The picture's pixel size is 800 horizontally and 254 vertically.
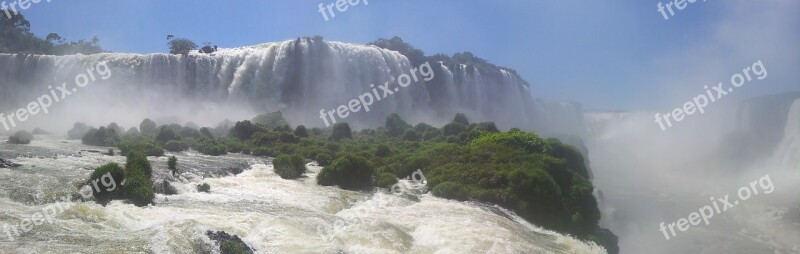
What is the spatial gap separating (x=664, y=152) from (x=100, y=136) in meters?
74.1

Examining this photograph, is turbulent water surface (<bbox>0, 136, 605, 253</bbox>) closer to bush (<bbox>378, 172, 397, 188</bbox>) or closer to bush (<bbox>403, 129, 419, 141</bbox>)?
bush (<bbox>378, 172, 397, 188</bbox>)

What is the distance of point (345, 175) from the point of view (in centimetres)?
2264

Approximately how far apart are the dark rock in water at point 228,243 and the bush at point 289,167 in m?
12.1

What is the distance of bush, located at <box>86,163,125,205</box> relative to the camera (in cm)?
1495

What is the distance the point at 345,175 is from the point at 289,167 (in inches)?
112

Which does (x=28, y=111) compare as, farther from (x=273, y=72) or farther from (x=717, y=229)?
(x=717, y=229)

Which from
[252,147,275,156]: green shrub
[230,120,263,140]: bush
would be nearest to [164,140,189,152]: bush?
[252,147,275,156]: green shrub

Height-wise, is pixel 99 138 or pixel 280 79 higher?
pixel 280 79

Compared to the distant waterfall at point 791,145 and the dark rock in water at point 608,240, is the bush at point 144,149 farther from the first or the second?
the distant waterfall at point 791,145

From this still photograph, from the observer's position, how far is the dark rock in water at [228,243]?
10.8 meters

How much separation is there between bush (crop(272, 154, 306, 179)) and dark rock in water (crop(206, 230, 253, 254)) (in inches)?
476

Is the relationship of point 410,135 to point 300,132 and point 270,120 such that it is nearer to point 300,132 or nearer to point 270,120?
point 300,132

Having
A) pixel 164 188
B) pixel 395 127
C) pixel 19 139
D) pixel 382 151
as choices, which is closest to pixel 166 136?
pixel 19 139

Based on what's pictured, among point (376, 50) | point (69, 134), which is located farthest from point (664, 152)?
point (69, 134)
